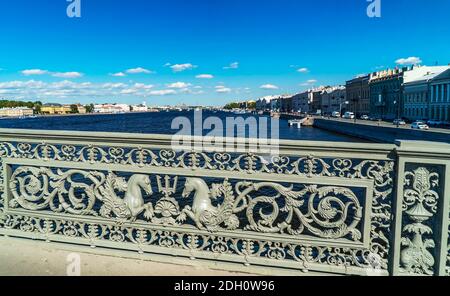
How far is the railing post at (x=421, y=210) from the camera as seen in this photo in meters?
2.21

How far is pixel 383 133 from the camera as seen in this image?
1355 inches

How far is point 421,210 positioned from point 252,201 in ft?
3.65

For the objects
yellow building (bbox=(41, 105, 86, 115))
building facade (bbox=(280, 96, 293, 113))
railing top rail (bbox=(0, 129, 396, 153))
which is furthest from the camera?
building facade (bbox=(280, 96, 293, 113))

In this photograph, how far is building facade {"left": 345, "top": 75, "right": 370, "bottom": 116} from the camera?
8494cm

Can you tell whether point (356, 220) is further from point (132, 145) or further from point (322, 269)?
point (132, 145)

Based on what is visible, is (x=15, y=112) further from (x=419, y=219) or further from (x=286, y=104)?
(x=419, y=219)

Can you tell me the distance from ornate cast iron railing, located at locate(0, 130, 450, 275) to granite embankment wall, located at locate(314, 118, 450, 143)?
19.2 metres

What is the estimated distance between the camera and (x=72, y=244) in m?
2.90

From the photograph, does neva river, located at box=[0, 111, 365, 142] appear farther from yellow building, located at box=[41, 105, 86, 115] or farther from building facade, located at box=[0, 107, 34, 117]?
yellow building, located at box=[41, 105, 86, 115]

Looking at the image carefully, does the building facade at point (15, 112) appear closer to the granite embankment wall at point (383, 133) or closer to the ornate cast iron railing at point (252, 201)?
the granite embankment wall at point (383, 133)

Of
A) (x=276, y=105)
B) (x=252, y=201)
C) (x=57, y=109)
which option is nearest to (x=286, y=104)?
(x=276, y=105)

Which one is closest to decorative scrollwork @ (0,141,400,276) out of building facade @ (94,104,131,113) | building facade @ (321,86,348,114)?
building facade @ (321,86,348,114)

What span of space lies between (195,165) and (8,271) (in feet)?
5.25

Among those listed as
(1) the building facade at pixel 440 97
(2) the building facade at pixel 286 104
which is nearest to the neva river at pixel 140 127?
(1) the building facade at pixel 440 97
